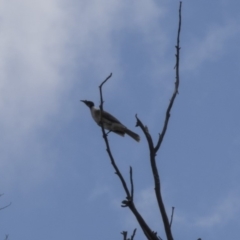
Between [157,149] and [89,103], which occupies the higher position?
[89,103]

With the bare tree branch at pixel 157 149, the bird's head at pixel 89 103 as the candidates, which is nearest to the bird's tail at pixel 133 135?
the bird's head at pixel 89 103

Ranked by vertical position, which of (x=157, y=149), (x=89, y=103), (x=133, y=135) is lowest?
(x=157, y=149)

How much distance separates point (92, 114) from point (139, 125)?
620 centimetres

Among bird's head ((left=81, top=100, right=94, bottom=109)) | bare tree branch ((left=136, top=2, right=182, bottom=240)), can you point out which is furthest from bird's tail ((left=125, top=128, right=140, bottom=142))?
bare tree branch ((left=136, top=2, right=182, bottom=240))

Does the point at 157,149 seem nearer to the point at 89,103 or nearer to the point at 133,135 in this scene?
the point at 133,135

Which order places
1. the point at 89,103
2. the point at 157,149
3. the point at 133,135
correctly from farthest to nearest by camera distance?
the point at 89,103 < the point at 133,135 < the point at 157,149

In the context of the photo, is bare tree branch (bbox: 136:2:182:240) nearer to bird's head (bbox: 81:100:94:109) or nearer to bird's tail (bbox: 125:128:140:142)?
bird's tail (bbox: 125:128:140:142)

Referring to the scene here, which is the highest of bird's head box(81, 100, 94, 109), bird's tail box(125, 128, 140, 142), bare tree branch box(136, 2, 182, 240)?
bird's head box(81, 100, 94, 109)

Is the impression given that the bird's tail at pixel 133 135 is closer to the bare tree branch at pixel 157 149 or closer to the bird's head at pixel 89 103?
the bird's head at pixel 89 103

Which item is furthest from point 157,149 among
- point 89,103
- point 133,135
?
point 89,103

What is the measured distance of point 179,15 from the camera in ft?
12.4

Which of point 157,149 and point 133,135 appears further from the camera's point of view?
point 133,135

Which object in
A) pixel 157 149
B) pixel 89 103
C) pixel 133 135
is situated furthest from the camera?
pixel 89 103

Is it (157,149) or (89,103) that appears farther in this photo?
(89,103)
